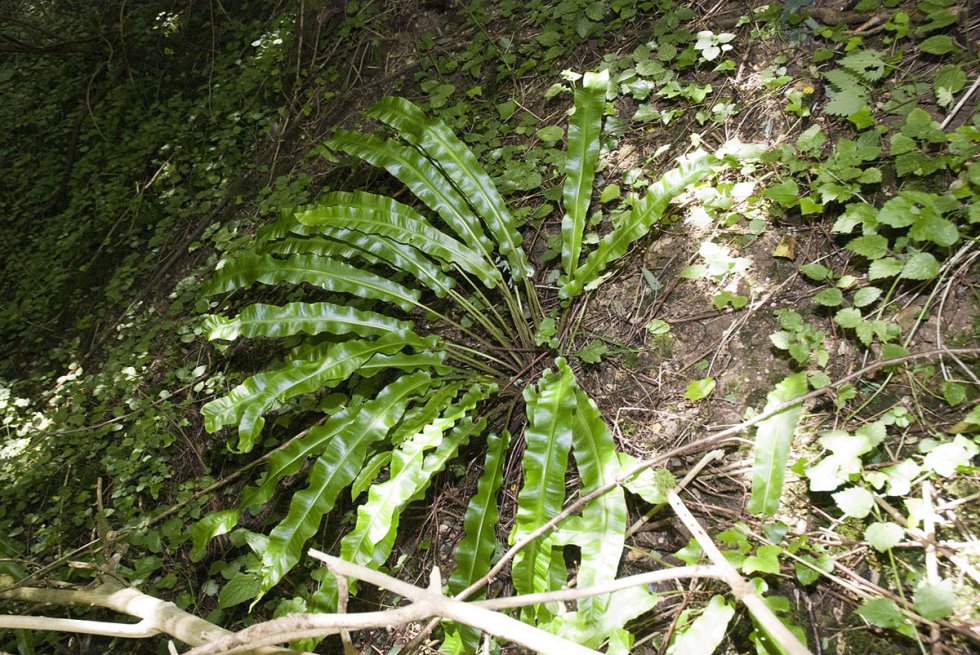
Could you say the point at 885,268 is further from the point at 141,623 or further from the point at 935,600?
the point at 141,623

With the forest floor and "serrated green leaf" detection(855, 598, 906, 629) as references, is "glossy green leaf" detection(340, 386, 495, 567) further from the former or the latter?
"serrated green leaf" detection(855, 598, 906, 629)

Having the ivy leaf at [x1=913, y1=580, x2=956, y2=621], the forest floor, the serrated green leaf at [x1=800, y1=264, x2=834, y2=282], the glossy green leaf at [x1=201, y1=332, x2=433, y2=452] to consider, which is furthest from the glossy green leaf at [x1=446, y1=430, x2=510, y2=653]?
the serrated green leaf at [x1=800, y1=264, x2=834, y2=282]

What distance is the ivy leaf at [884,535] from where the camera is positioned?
5.29ft

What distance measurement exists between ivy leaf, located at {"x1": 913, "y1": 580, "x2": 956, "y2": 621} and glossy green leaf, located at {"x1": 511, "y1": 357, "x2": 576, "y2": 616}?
1012 mm

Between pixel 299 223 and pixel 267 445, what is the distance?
1.15 meters

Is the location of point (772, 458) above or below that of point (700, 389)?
below

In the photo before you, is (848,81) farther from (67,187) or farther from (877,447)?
(67,187)

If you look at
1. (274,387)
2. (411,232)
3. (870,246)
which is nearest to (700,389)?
(870,246)

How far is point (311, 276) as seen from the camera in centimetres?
273

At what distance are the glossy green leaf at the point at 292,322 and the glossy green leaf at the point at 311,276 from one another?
14 cm

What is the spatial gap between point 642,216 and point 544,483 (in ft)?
3.85

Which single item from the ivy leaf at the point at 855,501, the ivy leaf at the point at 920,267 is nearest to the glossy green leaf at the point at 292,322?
the ivy leaf at the point at 855,501

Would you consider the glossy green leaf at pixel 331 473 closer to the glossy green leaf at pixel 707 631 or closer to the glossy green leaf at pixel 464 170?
the glossy green leaf at pixel 464 170

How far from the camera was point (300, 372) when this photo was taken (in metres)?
2.47
